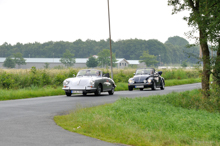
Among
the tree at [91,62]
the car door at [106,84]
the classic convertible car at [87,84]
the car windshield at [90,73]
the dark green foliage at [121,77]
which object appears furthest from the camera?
the tree at [91,62]

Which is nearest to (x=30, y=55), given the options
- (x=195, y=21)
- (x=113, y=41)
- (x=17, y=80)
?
(x=113, y=41)

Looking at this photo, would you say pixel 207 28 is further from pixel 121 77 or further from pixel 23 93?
pixel 121 77

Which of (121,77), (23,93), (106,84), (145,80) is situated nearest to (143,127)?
(106,84)

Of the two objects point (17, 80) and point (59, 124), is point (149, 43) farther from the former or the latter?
point (59, 124)

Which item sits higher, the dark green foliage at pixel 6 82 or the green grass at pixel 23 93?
the dark green foliage at pixel 6 82

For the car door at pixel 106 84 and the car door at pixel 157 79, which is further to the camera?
the car door at pixel 157 79

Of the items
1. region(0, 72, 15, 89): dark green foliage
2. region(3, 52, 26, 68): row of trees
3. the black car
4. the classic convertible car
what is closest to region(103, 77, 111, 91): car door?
the classic convertible car

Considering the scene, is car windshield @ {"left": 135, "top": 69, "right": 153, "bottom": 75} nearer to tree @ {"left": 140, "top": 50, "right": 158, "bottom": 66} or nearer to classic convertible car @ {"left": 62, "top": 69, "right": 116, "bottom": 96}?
classic convertible car @ {"left": 62, "top": 69, "right": 116, "bottom": 96}

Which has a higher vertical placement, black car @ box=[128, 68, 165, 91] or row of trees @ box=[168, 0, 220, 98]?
row of trees @ box=[168, 0, 220, 98]

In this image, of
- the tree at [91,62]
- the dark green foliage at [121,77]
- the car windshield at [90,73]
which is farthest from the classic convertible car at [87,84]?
the tree at [91,62]

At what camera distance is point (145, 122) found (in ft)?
32.4

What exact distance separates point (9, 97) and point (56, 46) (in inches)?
5904

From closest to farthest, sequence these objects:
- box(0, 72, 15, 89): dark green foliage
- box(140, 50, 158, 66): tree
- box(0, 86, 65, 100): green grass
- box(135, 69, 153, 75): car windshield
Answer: box(0, 86, 65, 100): green grass
box(0, 72, 15, 89): dark green foliage
box(135, 69, 153, 75): car windshield
box(140, 50, 158, 66): tree

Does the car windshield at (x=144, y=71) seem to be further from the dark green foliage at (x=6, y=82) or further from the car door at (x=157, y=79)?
the dark green foliage at (x=6, y=82)
